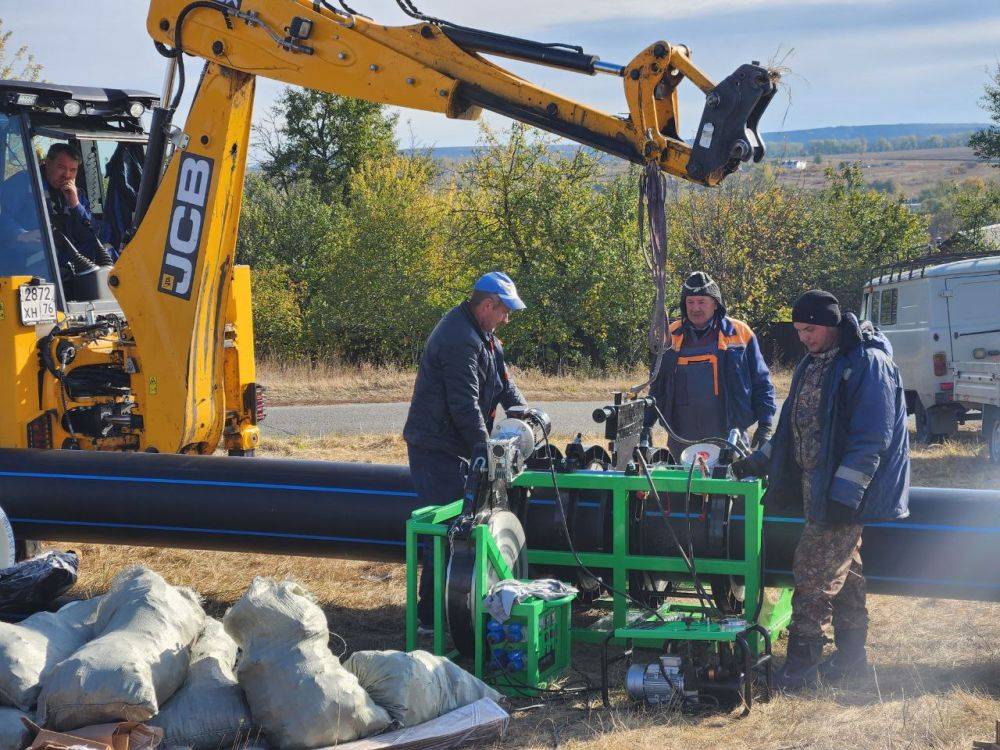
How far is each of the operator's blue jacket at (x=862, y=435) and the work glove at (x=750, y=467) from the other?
331 mm

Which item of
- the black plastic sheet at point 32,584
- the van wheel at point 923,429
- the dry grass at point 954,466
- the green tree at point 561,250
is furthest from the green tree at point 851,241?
the black plastic sheet at point 32,584

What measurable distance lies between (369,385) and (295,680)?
1597cm

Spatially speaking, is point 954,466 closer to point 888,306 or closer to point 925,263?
point 888,306

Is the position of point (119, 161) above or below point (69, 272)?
above

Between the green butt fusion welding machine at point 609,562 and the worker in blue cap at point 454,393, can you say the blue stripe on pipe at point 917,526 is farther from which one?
the worker in blue cap at point 454,393

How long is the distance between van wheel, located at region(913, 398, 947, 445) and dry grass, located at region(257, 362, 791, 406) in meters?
6.64

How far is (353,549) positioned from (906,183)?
12705 cm

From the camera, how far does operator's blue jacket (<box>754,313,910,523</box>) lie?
5.35 m

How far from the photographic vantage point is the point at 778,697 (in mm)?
5324

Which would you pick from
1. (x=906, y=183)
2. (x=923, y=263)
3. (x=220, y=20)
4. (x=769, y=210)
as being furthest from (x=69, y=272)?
(x=906, y=183)

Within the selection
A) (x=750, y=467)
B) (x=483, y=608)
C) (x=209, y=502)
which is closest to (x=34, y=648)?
(x=483, y=608)

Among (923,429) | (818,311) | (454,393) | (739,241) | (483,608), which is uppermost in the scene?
(739,241)

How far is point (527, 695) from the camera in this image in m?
5.34

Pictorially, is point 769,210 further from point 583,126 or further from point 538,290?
point 583,126
